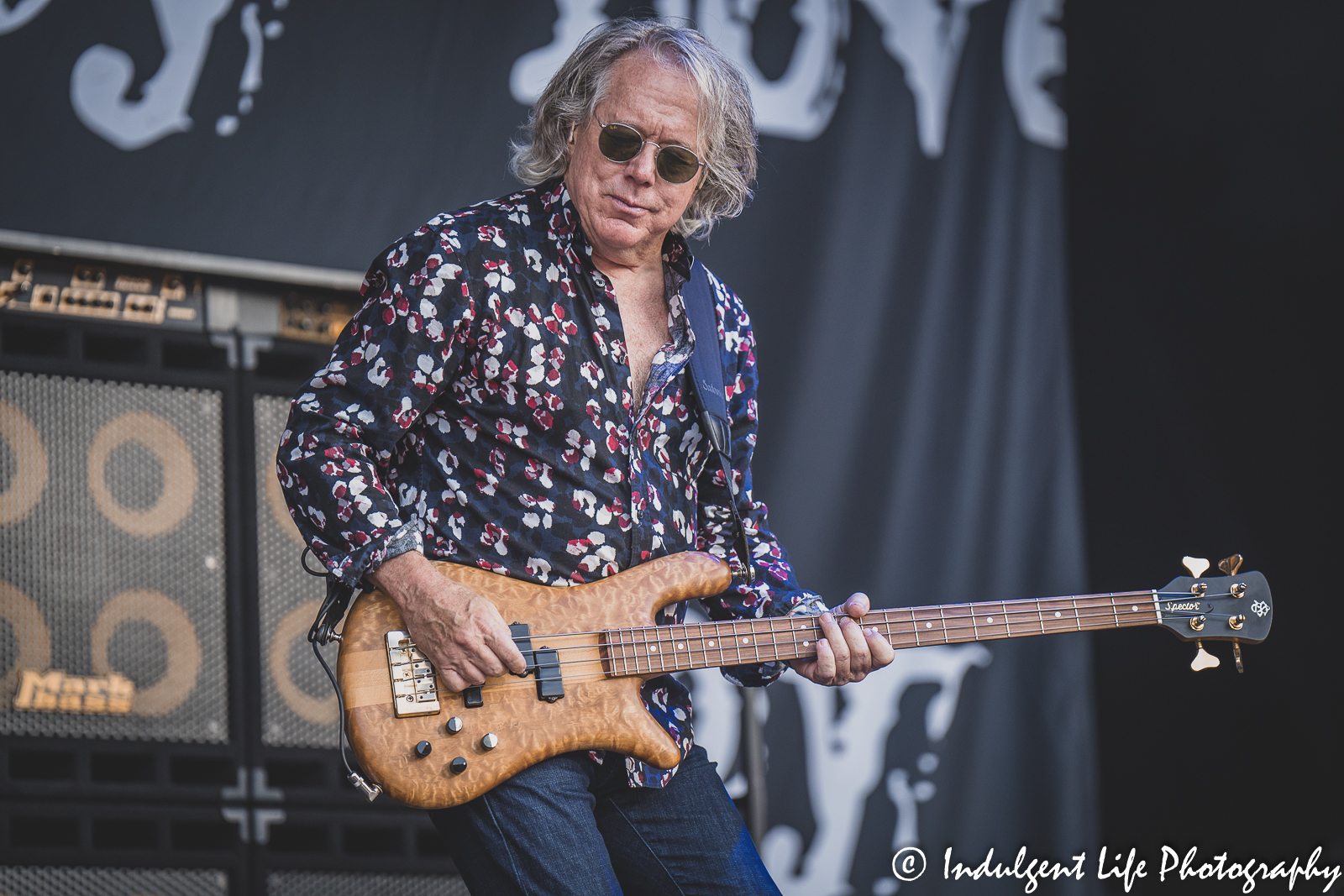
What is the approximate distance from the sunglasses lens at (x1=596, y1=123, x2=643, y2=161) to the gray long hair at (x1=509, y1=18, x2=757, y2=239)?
3.5 inches

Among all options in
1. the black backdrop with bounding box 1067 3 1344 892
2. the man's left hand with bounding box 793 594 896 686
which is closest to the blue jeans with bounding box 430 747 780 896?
the man's left hand with bounding box 793 594 896 686

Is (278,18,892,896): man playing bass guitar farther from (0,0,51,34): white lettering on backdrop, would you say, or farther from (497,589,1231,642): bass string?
(0,0,51,34): white lettering on backdrop

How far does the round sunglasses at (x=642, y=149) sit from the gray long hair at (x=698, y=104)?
8 centimetres

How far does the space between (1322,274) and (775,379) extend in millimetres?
1610

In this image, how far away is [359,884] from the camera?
10.2ft

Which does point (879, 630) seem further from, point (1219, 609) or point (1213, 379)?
point (1213, 379)

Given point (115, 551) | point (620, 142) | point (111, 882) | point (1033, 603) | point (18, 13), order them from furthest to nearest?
point (18, 13)
point (115, 551)
point (111, 882)
point (1033, 603)
point (620, 142)

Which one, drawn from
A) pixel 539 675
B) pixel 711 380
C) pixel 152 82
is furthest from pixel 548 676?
pixel 152 82

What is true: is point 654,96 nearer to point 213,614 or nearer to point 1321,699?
point 213,614

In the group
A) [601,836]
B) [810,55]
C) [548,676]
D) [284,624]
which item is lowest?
[601,836]

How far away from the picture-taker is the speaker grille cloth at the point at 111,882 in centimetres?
270

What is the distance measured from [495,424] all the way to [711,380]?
452 mm

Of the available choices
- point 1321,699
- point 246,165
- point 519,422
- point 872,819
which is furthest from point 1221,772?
point 246,165

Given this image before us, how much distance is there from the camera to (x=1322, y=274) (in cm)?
358
